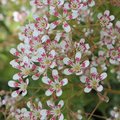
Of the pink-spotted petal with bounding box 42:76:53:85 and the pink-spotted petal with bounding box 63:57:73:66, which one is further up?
the pink-spotted petal with bounding box 63:57:73:66

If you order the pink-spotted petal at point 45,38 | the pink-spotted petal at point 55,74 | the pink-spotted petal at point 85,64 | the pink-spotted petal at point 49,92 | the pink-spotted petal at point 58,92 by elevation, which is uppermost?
the pink-spotted petal at point 45,38

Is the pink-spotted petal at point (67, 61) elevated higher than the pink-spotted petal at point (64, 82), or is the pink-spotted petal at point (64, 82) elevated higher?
the pink-spotted petal at point (67, 61)

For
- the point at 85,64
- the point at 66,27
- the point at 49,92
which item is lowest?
the point at 49,92

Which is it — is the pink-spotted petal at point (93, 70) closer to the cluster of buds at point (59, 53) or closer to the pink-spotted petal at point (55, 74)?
the cluster of buds at point (59, 53)

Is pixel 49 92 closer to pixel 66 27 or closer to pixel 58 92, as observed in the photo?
pixel 58 92

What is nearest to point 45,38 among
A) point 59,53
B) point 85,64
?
point 59,53

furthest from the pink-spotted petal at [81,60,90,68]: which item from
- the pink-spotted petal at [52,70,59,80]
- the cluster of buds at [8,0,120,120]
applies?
the pink-spotted petal at [52,70,59,80]

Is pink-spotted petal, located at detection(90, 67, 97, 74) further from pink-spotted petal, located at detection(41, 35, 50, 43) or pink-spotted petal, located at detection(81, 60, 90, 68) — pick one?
pink-spotted petal, located at detection(41, 35, 50, 43)

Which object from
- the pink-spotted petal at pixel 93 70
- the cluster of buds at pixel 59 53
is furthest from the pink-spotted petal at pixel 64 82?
the pink-spotted petal at pixel 93 70
